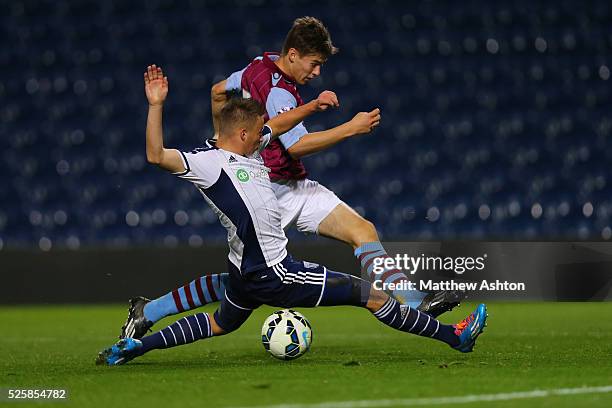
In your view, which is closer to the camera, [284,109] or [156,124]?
[156,124]

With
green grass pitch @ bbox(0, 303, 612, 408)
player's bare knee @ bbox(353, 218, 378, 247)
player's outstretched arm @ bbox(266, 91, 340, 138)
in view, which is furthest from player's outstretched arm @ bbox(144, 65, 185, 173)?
player's bare knee @ bbox(353, 218, 378, 247)

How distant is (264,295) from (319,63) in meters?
1.54

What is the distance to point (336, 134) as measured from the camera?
17.7ft

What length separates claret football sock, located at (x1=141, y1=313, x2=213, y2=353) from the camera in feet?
16.8

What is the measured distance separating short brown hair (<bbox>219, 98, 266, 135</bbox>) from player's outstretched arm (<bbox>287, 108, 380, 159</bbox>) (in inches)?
19.1

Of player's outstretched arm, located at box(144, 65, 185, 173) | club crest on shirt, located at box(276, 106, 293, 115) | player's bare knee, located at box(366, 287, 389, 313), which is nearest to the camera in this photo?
player's outstretched arm, located at box(144, 65, 185, 173)

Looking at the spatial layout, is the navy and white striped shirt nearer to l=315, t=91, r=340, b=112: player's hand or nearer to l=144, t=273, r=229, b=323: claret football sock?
l=315, t=91, r=340, b=112: player's hand

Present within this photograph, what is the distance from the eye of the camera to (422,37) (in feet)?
40.7

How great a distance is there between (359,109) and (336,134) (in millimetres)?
6854

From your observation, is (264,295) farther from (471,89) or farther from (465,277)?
(471,89)

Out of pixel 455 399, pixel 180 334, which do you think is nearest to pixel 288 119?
pixel 180 334

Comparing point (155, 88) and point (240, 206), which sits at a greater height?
point (155, 88)

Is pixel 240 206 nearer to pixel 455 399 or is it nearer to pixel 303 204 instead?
pixel 303 204

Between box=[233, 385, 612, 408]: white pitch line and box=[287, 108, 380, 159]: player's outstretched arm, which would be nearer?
box=[233, 385, 612, 408]: white pitch line
